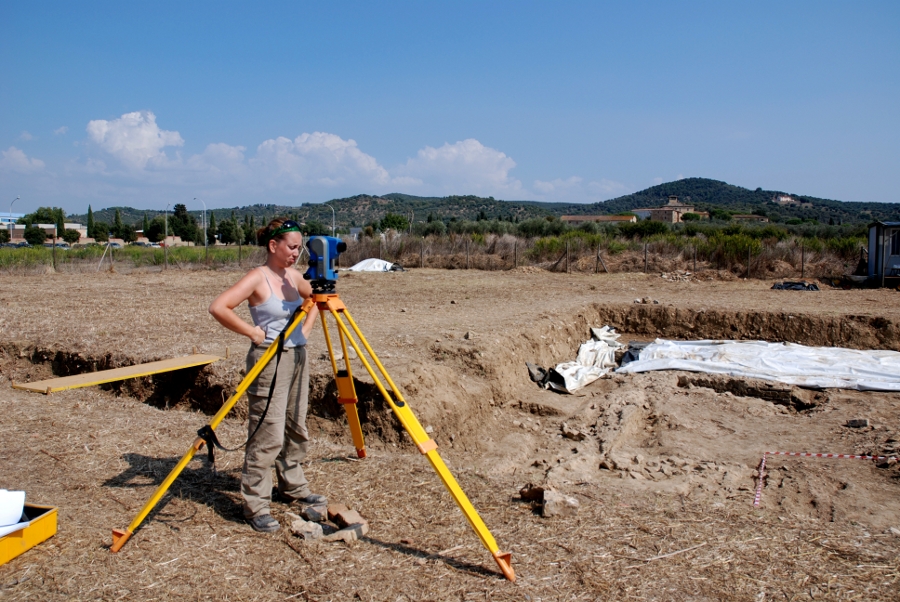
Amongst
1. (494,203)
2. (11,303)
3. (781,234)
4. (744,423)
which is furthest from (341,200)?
(744,423)

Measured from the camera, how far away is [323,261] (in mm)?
3252

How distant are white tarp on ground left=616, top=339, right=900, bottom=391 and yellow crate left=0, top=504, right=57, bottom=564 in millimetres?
8181

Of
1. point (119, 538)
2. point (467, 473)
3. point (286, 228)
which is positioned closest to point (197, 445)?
point (119, 538)

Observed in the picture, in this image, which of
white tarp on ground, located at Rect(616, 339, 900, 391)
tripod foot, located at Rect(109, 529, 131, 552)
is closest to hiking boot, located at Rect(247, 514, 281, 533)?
tripod foot, located at Rect(109, 529, 131, 552)

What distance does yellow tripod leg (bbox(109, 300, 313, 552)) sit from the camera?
3096 mm

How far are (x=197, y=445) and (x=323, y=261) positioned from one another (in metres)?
1.11

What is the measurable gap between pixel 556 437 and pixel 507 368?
157cm

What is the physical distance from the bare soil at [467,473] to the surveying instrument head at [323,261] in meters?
1.35

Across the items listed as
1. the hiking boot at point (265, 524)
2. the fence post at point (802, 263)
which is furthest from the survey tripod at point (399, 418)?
the fence post at point (802, 263)

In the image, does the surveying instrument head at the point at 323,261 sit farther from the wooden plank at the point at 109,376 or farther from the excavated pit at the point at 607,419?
the wooden plank at the point at 109,376

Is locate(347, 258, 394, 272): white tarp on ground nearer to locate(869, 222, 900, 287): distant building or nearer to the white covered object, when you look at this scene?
locate(869, 222, 900, 287): distant building

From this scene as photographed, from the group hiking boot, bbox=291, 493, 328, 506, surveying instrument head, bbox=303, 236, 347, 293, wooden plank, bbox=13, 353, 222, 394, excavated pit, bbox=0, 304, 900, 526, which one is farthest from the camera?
wooden plank, bbox=13, 353, 222, 394

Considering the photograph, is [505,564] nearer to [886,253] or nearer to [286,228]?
[286,228]

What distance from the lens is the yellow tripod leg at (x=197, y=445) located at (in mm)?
3096
